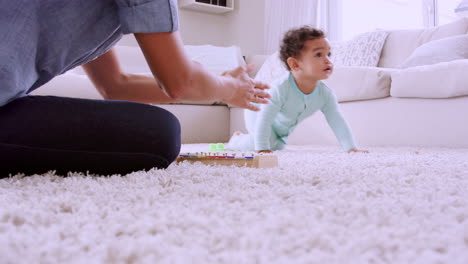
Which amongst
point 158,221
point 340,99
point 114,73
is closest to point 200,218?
point 158,221

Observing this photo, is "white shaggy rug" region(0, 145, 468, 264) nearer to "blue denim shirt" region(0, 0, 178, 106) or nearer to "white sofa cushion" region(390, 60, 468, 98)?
"blue denim shirt" region(0, 0, 178, 106)

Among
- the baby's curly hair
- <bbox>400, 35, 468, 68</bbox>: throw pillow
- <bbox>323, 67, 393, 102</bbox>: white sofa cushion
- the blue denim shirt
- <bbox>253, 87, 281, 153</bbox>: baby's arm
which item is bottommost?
<bbox>253, 87, 281, 153</bbox>: baby's arm

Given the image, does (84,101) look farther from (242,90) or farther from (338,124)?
(338,124)

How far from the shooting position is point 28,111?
2.45 feet

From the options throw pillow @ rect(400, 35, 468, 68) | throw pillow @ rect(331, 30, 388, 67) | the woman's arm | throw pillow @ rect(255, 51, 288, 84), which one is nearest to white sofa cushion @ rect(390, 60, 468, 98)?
throw pillow @ rect(400, 35, 468, 68)

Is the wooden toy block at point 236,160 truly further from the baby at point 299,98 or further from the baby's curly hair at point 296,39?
the baby's curly hair at point 296,39

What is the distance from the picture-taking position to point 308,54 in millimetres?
1879

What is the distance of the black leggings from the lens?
736 mm

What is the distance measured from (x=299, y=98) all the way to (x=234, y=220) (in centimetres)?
141

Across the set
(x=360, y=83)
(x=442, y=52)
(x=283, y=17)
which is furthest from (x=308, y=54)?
(x=283, y=17)

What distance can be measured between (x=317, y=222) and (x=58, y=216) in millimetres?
278

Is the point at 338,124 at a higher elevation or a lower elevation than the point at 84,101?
lower

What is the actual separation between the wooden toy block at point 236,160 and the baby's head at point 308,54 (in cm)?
95

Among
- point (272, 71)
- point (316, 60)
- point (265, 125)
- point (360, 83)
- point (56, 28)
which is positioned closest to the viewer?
point (56, 28)
